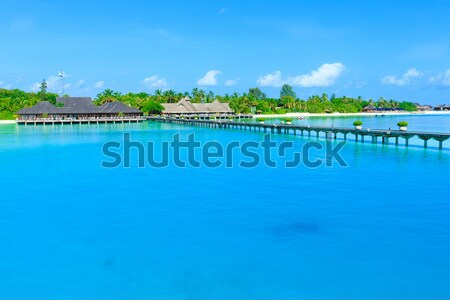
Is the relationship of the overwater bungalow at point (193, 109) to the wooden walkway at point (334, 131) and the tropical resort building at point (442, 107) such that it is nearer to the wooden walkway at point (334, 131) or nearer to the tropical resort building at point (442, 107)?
the wooden walkway at point (334, 131)

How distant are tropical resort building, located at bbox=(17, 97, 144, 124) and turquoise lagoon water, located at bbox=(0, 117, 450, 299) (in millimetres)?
55518

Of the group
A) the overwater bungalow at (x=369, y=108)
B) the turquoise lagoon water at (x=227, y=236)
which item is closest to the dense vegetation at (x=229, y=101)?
the overwater bungalow at (x=369, y=108)

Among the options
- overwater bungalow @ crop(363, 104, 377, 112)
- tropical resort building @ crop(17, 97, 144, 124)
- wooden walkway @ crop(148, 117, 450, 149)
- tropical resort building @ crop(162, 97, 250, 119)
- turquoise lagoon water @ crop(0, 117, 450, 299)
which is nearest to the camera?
turquoise lagoon water @ crop(0, 117, 450, 299)

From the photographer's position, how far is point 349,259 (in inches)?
432

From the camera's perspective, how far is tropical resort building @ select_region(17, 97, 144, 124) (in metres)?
74.0

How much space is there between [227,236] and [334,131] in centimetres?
3091

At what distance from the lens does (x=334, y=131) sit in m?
41.8

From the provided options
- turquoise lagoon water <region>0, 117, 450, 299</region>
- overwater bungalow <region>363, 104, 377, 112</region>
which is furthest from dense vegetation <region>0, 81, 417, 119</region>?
turquoise lagoon water <region>0, 117, 450, 299</region>

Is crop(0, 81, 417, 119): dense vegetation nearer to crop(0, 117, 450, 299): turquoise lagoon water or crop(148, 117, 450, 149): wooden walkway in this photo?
crop(148, 117, 450, 149): wooden walkway

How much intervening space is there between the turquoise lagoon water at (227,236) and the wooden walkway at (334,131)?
35.1ft

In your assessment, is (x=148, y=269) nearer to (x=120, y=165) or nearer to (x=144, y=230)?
(x=144, y=230)

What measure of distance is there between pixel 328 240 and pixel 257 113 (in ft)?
328

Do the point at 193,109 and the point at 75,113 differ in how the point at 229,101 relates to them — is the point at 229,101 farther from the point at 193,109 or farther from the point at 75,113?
the point at 75,113

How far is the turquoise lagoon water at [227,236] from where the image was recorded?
969 centimetres
